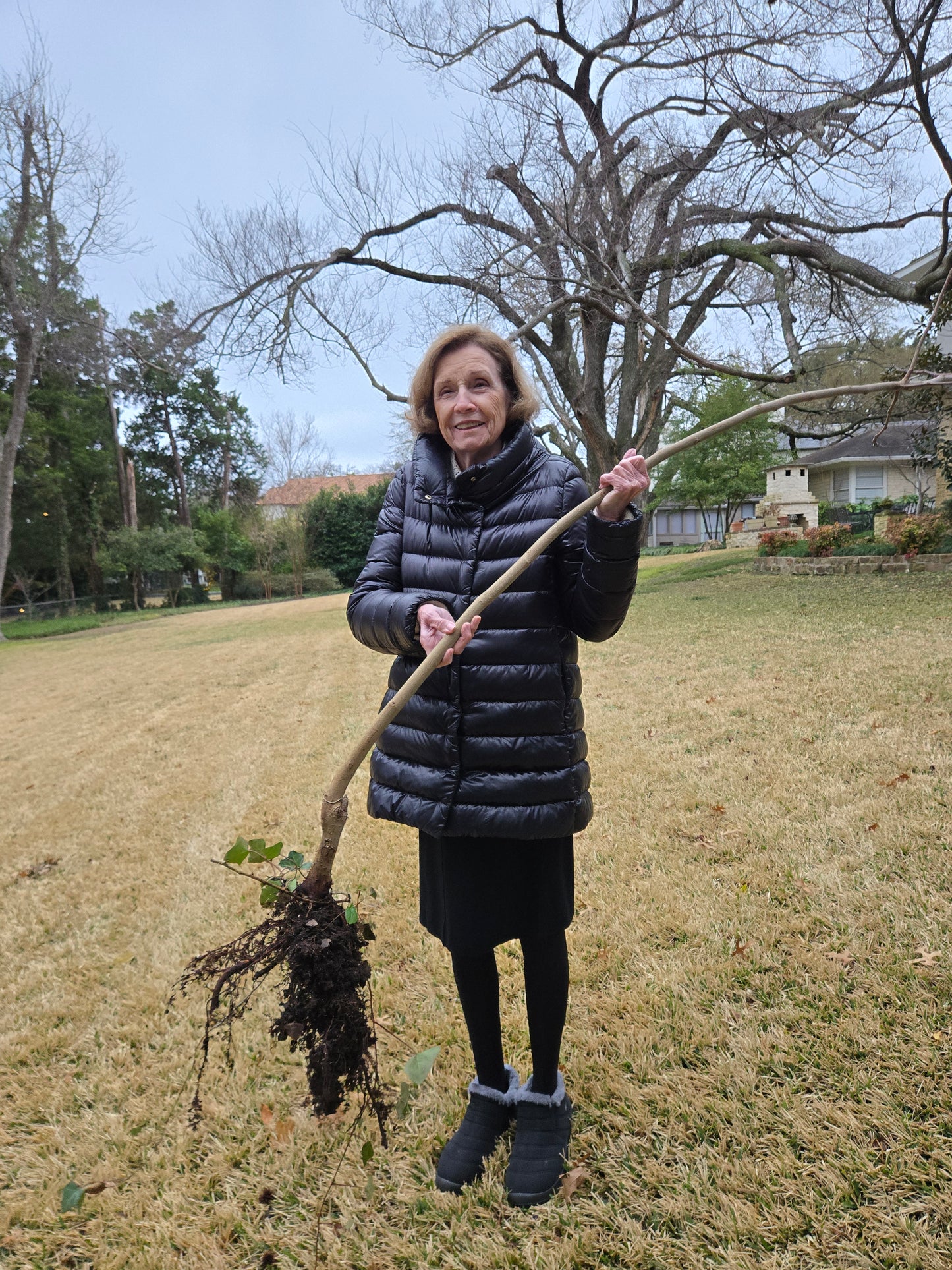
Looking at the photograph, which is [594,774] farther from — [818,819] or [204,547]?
[204,547]

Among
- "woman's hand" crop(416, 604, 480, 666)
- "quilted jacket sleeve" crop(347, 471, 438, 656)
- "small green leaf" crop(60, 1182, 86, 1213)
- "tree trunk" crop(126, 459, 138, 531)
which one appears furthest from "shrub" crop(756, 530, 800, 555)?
"tree trunk" crop(126, 459, 138, 531)

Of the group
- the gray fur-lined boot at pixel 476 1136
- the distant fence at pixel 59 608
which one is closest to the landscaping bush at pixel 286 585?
the distant fence at pixel 59 608

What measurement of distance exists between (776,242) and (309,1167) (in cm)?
1223

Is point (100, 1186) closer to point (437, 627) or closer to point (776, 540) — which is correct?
point (437, 627)

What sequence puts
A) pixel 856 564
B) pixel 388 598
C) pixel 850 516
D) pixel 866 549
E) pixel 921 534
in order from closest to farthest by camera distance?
pixel 388 598 → pixel 921 534 → pixel 856 564 → pixel 866 549 → pixel 850 516

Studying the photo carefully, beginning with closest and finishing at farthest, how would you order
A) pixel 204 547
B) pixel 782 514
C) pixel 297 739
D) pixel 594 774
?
pixel 594 774 → pixel 297 739 → pixel 782 514 → pixel 204 547

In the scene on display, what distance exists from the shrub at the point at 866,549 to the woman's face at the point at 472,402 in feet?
42.8

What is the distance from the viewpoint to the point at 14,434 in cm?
1847

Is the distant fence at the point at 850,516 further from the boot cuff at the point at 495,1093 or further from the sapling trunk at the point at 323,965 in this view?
the sapling trunk at the point at 323,965

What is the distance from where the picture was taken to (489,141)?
9.38 meters

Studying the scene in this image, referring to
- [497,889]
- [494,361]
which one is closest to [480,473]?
[494,361]

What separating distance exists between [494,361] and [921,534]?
1257 cm

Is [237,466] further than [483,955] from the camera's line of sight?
Yes

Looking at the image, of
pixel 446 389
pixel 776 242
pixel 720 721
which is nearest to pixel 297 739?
pixel 720 721
